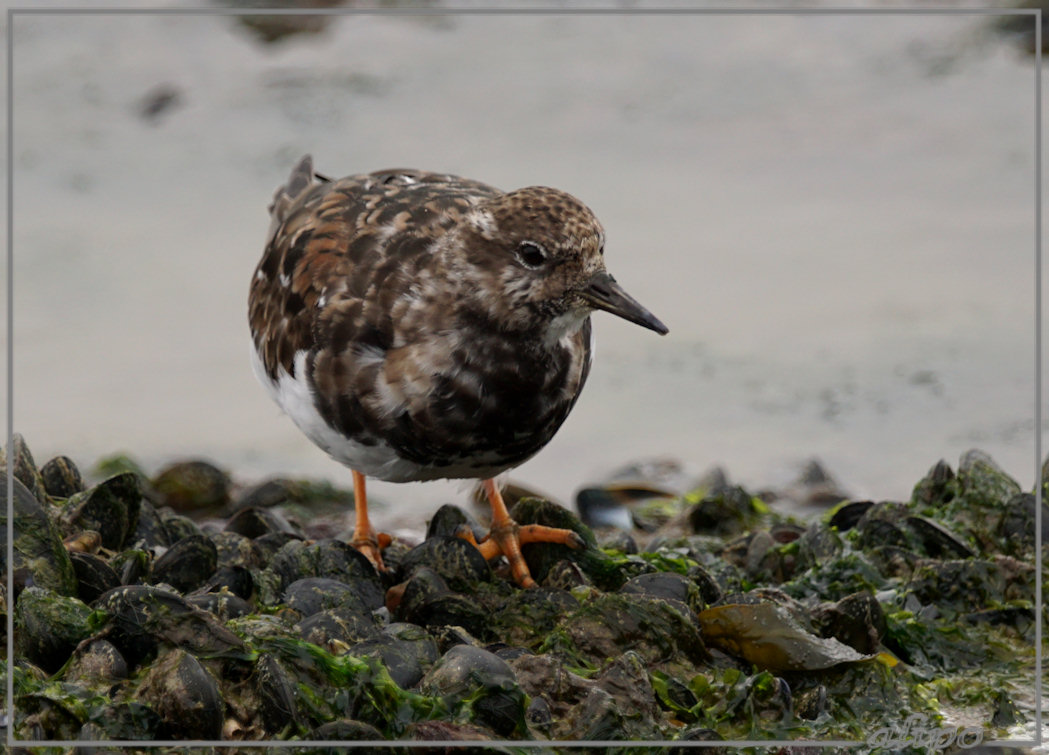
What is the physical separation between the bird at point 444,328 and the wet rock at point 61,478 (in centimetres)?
116

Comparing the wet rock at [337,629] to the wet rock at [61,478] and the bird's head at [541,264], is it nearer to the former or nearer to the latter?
the bird's head at [541,264]

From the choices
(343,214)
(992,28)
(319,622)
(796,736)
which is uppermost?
(992,28)

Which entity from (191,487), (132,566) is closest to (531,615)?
(132,566)

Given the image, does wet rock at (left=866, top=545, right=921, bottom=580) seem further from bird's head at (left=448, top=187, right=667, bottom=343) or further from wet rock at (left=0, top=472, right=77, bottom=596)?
wet rock at (left=0, top=472, right=77, bottom=596)

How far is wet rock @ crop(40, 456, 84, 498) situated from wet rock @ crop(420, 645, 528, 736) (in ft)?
7.73

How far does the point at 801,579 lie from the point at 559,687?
5.21 ft

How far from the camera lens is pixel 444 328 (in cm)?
438

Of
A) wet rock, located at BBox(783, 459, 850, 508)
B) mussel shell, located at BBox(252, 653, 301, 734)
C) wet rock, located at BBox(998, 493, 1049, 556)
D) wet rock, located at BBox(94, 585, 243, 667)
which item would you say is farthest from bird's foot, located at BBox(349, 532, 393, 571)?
wet rock, located at BBox(998, 493, 1049, 556)

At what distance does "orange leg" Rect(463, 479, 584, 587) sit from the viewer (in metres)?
5.06

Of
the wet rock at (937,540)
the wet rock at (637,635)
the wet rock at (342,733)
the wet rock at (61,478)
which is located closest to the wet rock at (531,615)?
the wet rock at (637,635)

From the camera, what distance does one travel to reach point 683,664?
14.0ft

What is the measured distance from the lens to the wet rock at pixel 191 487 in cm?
671

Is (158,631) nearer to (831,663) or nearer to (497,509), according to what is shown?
(497,509)

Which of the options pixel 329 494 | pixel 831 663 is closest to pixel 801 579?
pixel 831 663
